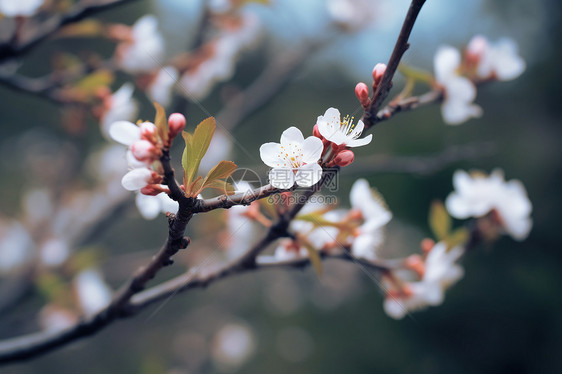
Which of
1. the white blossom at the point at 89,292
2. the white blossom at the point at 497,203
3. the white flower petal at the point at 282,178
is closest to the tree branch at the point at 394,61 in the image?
the white flower petal at the point at 282,178

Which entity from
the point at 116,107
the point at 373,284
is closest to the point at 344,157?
the point at 116,107

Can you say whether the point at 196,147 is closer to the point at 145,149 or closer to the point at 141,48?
the point at 145,149

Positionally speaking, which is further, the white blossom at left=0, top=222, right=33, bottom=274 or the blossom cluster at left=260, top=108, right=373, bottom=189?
the white blossom at left=0, top=222, right=33, bottom=274

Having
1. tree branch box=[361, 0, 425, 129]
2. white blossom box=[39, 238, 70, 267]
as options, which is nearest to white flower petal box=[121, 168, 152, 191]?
tree branch box=[361, 0, 425, 129]

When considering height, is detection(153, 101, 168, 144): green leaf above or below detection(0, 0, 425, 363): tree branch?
above

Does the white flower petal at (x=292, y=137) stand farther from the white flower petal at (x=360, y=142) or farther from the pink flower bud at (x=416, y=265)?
the pink flower bud at (x=416, y=265)

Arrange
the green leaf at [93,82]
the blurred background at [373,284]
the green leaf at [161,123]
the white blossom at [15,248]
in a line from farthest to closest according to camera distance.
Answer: the blurred background at [373,284] < the white blossom at [15,248] < the green leaf at [93,82] < the green leaf at [161,123]

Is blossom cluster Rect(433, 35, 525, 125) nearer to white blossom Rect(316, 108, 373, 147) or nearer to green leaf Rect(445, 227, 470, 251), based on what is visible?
green leaf Rect(445, 227, 470, 251)
